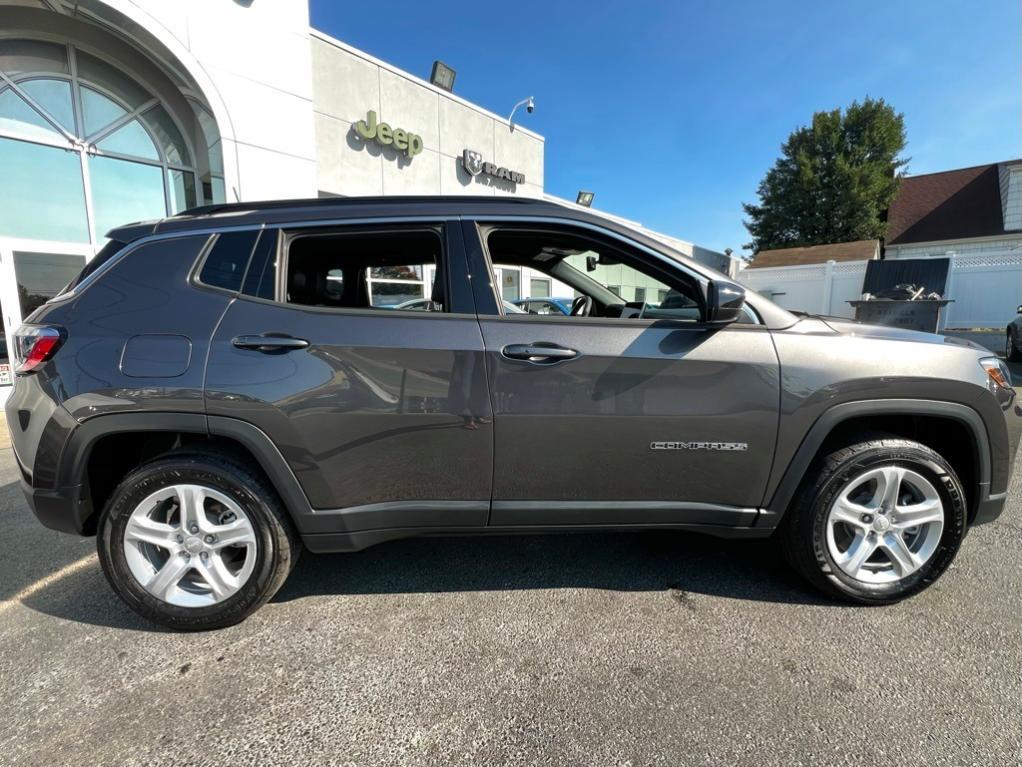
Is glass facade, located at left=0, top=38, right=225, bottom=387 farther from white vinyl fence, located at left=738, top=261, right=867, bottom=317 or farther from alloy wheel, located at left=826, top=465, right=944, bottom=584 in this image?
white vinyl fence, located at left=738, top=261, right=867, bottom=317

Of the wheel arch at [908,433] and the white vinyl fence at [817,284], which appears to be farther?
the white vinyl fence at [817,284]

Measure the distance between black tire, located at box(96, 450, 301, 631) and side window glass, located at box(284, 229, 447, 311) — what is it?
0.81m

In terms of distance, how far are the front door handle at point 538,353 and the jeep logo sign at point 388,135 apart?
9209 mm

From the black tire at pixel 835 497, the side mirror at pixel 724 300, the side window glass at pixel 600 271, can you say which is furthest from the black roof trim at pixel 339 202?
the black tire at pixel 835 497

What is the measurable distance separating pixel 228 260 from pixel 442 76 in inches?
492

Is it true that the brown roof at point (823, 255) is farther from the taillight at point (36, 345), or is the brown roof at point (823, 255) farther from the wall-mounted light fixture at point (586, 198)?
the taillight at point (36, 345)

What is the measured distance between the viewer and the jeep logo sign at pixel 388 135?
375 inches

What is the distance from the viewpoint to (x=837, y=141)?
106 feet

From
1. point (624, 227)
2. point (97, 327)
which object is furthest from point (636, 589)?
point (97, 327)

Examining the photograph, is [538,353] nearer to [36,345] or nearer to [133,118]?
[36,345]

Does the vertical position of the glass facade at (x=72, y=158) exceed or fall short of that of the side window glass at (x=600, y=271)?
it exceeds it

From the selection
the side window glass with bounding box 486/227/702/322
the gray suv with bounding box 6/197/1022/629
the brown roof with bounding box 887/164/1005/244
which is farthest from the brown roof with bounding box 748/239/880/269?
the gray suv with bounding box 6/197/1022/629

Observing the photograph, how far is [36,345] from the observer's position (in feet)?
6.83

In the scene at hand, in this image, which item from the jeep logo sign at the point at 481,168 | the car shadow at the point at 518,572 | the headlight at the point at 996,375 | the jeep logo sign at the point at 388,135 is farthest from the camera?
the jeep logo sign at the point at 481,168
